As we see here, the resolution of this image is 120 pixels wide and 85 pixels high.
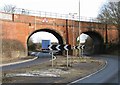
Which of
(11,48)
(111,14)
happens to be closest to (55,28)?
(11,48)

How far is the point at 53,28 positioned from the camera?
189 feet

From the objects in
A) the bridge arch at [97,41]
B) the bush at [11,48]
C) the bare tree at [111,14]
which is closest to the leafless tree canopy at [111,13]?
the bare tree at [111,14]

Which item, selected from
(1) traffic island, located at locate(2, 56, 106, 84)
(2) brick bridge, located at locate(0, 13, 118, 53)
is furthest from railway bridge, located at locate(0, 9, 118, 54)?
(1) traffic island, located at locate(2, 56, 106, 84)

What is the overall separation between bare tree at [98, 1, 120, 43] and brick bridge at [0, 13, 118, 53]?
1.77 m

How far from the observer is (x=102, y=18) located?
2805 inches

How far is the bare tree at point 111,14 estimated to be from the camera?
221 ft

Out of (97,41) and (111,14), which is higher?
(111,14)

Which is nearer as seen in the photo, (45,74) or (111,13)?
(45,74)

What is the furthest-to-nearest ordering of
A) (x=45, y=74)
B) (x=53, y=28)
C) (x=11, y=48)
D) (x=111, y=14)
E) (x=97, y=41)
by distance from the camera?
(x=97, y=41) → (x=111, y=14) → (x=53, y=28) → (x=11, y=48) → (x=45, y=74)

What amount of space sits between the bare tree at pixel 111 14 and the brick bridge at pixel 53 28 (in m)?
1.77

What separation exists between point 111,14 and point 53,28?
658 inches

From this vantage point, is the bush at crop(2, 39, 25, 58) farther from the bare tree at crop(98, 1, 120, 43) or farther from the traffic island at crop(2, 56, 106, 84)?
the bare tree at crop(98, 1, 120, 43)

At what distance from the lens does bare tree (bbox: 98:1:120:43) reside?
67375 mm

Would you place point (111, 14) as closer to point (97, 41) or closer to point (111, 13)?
point (111, 13)
